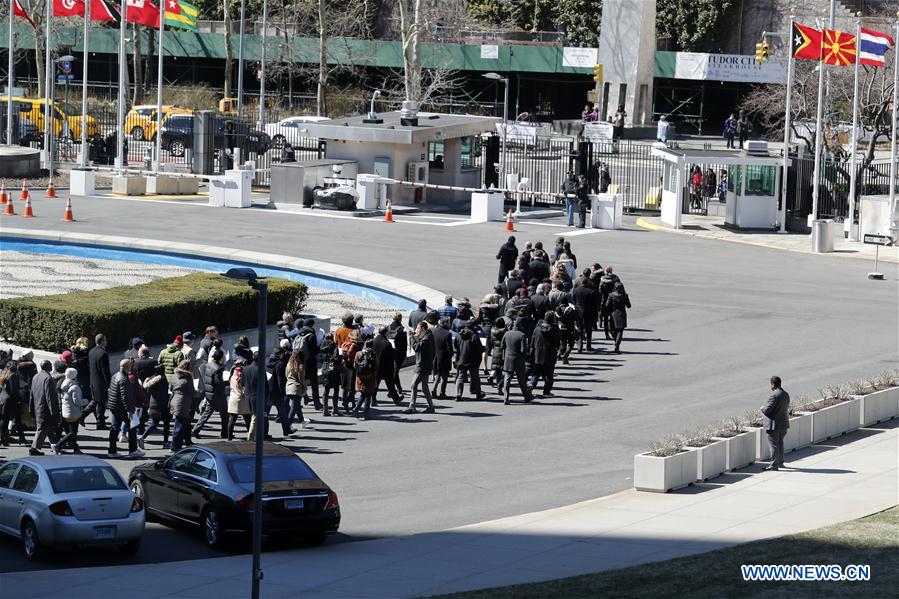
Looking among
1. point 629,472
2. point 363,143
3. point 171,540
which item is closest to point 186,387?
point 171,540

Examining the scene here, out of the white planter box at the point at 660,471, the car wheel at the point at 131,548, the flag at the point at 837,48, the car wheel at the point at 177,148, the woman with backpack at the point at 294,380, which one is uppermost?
the flag at the point at 837,48

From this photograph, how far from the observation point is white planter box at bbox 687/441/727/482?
62.6 feet

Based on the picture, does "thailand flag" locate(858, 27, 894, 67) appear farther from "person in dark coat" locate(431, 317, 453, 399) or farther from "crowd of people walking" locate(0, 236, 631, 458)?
"person in dark coat" locate(431, 317, 453, 399)

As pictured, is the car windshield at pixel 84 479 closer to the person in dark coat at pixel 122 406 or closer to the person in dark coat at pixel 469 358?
the person in dark coat at pixel 122 406

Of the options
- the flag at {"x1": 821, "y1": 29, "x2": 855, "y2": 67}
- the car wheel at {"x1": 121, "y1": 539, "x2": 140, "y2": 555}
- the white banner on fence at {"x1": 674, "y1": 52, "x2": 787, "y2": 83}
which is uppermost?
the white banner on fence at {"x1": 674, "y1": 52, "x2": 787, "y2": 83}

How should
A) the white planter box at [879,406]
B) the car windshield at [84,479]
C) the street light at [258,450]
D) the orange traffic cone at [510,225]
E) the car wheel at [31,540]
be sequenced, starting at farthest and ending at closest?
1. the orange traffic cone at [510,225]
2. the white planter box at [879,406]
3. the car windshield at [84,479]
4. the car wheel at [31,540]
5. the street light at [258,450]

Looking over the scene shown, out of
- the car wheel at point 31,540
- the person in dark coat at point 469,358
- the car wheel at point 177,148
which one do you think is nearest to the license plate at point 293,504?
the car wheel at point 31,540

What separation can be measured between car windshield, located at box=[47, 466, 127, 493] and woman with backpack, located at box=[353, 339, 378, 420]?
6.50 meters

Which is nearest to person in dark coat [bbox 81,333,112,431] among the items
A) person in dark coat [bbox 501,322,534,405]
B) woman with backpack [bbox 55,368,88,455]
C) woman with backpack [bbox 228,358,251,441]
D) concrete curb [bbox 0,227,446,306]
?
woman with backpack [bbox 55,368,88,455]

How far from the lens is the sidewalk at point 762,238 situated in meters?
40.1

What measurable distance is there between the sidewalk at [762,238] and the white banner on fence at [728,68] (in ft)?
97.5

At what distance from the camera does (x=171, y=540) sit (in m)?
16.9

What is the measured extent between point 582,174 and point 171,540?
105 feet

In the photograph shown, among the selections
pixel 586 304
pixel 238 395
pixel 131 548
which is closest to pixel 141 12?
pixel 586 304
